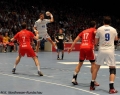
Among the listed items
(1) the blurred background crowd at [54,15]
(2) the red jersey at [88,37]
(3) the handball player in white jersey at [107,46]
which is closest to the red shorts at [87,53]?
(2) the red jersey at [88,37]

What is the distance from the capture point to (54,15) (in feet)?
115

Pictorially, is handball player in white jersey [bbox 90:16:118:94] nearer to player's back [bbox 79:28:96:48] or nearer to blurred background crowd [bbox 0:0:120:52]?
player's back [bbox 79:28:96:48]

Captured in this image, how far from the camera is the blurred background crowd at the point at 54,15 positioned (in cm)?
2845

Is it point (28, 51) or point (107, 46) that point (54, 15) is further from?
point (107, 46)

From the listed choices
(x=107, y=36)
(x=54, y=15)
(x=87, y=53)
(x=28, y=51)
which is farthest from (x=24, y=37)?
(x=54, y=15)

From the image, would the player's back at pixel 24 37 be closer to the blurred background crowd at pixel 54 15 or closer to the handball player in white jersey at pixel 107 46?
the handball player in white jersey at pixel 107 46

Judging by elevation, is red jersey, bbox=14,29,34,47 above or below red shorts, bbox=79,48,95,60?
above

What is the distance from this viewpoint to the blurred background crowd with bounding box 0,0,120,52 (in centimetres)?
2845

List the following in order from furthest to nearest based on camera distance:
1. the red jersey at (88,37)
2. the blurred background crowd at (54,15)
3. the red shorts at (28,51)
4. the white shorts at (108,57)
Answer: the blurred background crowd at (54,15)
the red shorts at (28,51)
the red jersey at (88,37)
the white shorts at (108,57)

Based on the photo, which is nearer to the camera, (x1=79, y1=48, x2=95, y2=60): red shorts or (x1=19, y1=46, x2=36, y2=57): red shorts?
(x1=79, y1=48, x2=95, y2=60): red shorts

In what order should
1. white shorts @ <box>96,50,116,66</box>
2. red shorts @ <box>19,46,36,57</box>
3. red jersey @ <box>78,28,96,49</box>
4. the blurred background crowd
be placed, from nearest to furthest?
white shorts @ <box>96,50,116,66</box>, red jersey @ <box>78,28,96,49</box>, red shorts @ <box>19,46,36,57</box>, the blurred background crowd

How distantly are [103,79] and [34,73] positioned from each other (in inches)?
105

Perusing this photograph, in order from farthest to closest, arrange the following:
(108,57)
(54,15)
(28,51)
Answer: (54,15)
(28,51)
(108,57)

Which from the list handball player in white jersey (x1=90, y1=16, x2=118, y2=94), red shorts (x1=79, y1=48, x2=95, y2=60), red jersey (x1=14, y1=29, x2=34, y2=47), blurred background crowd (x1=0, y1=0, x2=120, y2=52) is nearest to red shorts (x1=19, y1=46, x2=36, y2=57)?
red jersey (x1=14, y1=29, x2=34, y2=47)
